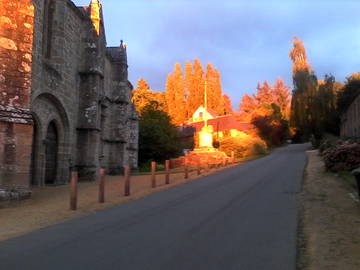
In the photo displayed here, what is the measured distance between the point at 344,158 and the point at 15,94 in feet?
43.0

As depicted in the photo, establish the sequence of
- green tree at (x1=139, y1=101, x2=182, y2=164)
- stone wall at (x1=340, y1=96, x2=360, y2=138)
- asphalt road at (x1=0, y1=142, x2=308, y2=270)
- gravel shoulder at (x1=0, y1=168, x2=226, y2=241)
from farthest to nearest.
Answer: green tree at (x1=139, y1=101, x2=182, y2=164) < stone wall at (x1=340, y1=96, x2=360, y2=138) < gravel shoulder at (x1=0, y1=168, x2=226, y2=241) < asphalt road at (x1=0, y1=142, x2=308, y2=270)

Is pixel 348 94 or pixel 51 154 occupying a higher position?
pixel 348 94

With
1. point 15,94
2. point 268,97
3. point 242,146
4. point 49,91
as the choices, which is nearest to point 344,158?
point 49,91

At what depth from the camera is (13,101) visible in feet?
40.6

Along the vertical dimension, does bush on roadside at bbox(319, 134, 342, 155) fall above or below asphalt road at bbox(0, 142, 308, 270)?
above

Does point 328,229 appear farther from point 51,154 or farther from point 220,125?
point 220,125

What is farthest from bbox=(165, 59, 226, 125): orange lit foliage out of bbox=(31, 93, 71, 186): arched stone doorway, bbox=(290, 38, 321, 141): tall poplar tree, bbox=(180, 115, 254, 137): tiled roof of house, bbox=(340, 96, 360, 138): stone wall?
bbox=(31, 93, 71, 186): arched stone doorway

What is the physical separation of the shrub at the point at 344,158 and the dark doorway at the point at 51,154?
12.1m

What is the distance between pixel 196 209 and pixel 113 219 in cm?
208

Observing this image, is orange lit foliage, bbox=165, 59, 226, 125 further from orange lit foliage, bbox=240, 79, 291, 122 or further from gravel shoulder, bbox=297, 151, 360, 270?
gravel shoulder, bbox=297, 151, 360, 270

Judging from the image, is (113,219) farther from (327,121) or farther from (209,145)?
(327,121)

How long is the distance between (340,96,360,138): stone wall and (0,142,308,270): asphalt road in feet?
74.2

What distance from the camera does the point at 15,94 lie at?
12422 millimetres

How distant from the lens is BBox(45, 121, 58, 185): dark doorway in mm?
18344
